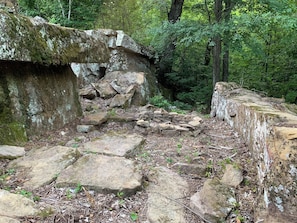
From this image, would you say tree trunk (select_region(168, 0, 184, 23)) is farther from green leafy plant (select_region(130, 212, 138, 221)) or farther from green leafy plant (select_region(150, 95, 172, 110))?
green leafy plant (select_region(130, 212, 138, 221))

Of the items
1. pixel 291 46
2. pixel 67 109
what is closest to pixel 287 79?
pixel 291 46

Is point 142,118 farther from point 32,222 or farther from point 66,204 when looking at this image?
point 32,222

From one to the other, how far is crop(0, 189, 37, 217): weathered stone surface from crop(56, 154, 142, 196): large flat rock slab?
368 mm

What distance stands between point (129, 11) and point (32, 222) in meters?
11.2

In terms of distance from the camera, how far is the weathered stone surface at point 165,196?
2.09 metres

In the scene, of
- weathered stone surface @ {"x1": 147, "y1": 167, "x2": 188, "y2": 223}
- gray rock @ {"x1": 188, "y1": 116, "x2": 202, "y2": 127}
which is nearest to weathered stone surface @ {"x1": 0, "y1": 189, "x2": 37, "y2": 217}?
weathered stone surface @ {"x1": 147, "y1": 167, "x2": 188, "y2": 223}

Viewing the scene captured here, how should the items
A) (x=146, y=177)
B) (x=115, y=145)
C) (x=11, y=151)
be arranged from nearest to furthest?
(x=146, y=177) → (x=11, y=151) → (x=115, y=145)

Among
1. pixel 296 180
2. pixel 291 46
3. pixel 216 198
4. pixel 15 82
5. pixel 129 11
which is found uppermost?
pixel 129 11

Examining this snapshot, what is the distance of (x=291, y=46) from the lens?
923 cm

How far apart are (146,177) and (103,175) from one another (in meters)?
0.47

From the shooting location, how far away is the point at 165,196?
240 centimetres

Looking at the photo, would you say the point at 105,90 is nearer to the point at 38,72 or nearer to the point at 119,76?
the point at 119,76

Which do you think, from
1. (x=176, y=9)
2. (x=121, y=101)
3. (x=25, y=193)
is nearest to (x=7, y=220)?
(x=25, y=193)

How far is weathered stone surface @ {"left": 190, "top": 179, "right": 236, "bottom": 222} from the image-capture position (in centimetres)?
209
